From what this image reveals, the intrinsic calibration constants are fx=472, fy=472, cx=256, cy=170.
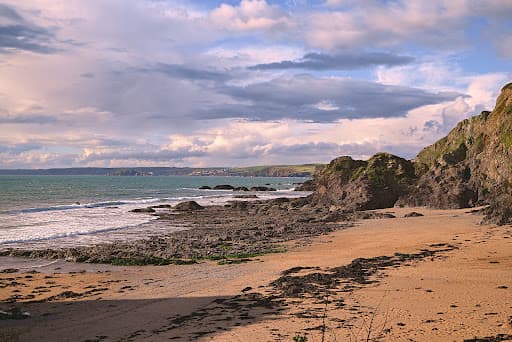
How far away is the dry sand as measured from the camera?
1033cm

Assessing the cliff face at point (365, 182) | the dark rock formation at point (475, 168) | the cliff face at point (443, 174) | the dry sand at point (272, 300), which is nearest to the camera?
the dry sand at point (272, 300)

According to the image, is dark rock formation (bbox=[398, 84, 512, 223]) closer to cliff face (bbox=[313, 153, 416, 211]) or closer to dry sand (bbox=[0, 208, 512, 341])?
cliff face (bbox=[313, 153, 416, 211])

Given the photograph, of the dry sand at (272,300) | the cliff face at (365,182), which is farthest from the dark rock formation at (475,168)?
the dry sand at (272,300)

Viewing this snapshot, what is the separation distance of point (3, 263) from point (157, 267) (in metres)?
7.13

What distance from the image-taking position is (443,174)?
4069cm

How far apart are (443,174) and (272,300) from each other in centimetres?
3205

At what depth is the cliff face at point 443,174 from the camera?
36.7 metres

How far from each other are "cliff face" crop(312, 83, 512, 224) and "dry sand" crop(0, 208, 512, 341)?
41.2 ft

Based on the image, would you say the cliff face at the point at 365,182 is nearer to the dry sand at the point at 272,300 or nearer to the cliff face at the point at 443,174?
the cliff face at the point at 443,174

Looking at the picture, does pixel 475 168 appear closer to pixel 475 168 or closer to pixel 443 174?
pixel 475 168

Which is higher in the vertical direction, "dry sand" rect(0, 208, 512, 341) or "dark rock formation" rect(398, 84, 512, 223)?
"dark rock formation" rect(398, 84, 512, 223)

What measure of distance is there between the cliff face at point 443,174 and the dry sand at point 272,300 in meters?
12.6

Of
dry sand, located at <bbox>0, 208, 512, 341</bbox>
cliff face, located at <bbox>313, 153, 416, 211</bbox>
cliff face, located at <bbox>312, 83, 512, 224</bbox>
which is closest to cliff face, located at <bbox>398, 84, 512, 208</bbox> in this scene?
cliff face, located at <bbox>312, 83, 512, 224</bbox>

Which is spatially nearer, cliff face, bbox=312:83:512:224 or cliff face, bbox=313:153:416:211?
cliff face, bbox=312:83:512:224
